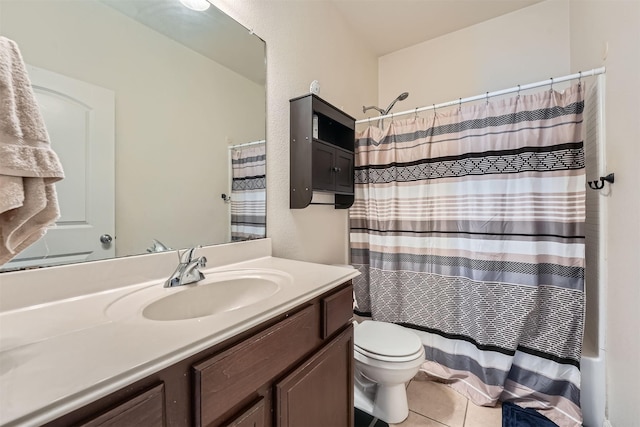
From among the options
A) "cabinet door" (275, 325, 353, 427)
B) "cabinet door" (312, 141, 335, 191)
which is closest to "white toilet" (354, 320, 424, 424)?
"cabinet door" (275, 325, 353, 427)

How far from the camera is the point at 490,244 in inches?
60.1

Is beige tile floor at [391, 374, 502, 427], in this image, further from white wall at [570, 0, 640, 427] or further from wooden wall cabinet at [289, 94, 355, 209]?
wooden wall cabinet at [289, 94, 355, 209]

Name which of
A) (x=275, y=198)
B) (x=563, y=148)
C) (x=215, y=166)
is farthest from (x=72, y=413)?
(x=563, y=148)

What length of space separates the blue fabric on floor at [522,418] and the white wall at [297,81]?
49.6 inches

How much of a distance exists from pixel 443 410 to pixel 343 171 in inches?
59.6

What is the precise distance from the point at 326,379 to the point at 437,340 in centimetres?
115

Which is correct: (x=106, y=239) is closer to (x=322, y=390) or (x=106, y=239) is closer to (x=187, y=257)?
(x=187, y=257)

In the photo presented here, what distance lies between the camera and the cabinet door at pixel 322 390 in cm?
73

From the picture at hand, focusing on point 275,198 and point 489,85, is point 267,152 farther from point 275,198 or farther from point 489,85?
point 489,85

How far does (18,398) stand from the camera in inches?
13.8

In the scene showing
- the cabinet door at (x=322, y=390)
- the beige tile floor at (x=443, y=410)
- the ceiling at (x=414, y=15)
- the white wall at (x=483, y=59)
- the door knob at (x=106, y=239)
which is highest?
the ceiling at (x=414, y=15)

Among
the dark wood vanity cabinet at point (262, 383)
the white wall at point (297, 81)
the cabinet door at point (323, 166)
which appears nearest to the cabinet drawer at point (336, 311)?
the dark wood vanity cabinet at point (262, 383)

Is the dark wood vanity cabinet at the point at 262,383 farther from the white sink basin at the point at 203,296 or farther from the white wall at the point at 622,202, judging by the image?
the white wall at the point at 622,202

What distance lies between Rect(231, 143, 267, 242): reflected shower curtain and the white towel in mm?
743
